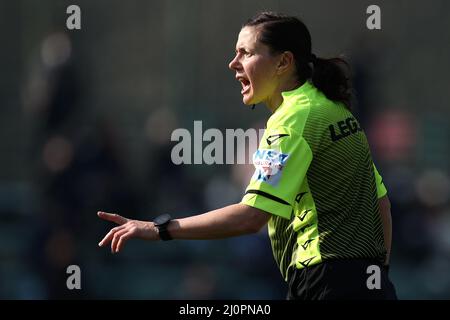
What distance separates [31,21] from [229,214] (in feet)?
29.1

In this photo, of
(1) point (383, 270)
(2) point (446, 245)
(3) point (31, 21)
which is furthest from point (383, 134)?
(1) point (383, 270)

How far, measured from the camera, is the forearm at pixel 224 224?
4.04 meters

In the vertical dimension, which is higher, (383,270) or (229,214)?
(229,214)

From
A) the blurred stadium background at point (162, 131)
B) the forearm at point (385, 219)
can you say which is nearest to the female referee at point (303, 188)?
the forearm at point (385, 219)

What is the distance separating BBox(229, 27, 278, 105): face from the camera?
14.5 feet

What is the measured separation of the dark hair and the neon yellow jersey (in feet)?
A: 0.21

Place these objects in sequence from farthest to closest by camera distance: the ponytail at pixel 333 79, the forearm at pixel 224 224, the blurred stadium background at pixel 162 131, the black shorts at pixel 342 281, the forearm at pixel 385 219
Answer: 1. the blurred stadium background at pixel 162 131
2. the forearm at pixel 385 219
3. the ponytail at pixel 333 79
4. the black shorts at pixel 342 281
5. the forearm at pixel 224 224

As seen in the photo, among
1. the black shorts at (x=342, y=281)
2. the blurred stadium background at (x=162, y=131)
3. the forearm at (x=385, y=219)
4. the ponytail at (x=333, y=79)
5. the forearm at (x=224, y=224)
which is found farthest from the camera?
the blurred stadium background at (x=162, y=131)

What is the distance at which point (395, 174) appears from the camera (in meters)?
10.1

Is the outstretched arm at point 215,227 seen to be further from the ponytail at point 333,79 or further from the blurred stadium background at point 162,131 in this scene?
the blurred stadium background at point 162,131

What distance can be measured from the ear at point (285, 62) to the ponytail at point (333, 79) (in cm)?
10

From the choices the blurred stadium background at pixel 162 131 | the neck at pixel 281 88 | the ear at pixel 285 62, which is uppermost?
the ear at pixel 285 62

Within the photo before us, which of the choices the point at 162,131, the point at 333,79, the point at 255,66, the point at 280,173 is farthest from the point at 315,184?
the point at 162,131
